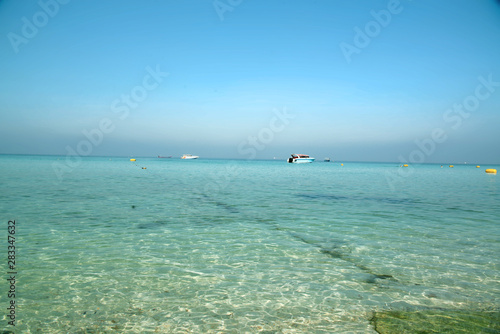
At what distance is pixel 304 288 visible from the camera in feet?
23.2

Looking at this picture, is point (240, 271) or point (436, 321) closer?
point (436, 321)

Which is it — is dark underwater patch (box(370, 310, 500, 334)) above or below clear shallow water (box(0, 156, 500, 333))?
above

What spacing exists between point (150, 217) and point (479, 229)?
628 inches

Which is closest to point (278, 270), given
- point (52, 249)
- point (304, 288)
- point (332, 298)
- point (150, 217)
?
point (304, 288)

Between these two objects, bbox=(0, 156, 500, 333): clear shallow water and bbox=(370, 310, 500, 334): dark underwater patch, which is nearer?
bbox=(370, 310, 500, 334): dark underwater patch

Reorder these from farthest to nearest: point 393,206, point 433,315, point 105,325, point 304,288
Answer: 1. point 393,206
2. point 304,288
3. point 433,315
4. point 105,325

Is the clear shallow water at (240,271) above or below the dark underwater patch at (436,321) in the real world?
below

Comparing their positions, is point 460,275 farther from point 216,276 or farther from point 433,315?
point 216,276

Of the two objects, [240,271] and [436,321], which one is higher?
[436,321]

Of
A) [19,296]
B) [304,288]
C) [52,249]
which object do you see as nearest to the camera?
[19,296]

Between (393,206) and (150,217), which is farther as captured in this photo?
(393,206)

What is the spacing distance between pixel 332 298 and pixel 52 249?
874 centimetres

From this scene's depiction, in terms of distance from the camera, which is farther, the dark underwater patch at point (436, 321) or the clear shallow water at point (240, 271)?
the clear shallow water at point (240, 271)

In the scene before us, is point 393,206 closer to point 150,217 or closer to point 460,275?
point 460,275
